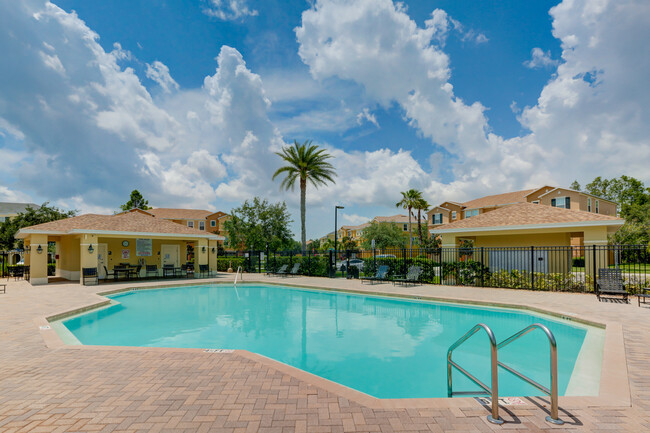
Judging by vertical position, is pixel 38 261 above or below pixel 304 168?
below

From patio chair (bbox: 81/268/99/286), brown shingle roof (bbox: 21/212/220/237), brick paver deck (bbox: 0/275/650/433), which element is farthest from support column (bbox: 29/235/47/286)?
brick paver deck (bbox: 0/275/650/433)

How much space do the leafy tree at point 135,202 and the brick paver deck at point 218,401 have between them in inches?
2066

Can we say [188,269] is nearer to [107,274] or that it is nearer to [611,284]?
[107,274]

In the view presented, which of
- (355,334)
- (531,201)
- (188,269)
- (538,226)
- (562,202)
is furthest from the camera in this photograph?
(531,201)

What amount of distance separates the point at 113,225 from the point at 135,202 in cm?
3639

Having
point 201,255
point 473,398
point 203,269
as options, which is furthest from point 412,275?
point 201,255

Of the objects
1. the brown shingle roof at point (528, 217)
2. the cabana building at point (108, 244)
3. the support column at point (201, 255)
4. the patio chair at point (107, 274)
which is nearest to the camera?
the brown shingle roof at point (528, 217)

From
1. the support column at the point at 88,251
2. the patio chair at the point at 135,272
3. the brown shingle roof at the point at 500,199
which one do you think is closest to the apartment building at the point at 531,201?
the brown shingle roof at the point at 500,199

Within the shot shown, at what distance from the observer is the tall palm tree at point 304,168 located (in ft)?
93.7

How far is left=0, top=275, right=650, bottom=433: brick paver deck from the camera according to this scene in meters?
3.38

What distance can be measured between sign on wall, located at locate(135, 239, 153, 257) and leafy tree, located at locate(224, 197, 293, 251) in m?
13.1

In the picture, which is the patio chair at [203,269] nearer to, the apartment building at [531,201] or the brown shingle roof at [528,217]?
the brown shingle roof at [528,217]

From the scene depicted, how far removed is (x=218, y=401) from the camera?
3943mm

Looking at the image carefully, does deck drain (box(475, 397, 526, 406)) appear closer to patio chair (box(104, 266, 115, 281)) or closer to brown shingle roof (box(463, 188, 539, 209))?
patio chair (box(104, 266, 115, 281))
